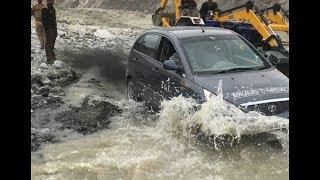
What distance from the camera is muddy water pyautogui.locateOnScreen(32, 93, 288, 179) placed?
5.74m

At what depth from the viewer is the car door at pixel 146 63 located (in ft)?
26.1

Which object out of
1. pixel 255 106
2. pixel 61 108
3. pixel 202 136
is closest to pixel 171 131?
pixel 202 136

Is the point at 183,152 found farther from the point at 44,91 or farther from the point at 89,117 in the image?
the point at 44,91

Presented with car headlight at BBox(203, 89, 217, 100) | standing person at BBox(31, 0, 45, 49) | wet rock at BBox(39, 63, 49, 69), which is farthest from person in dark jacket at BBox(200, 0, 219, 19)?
car headlight at BBox(203, 89, 217, 100)

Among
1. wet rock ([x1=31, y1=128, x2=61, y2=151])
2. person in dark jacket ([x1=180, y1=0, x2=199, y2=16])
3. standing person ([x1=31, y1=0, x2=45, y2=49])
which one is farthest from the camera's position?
standing person ([x1=31, y1=0, x2=45, y2=49])

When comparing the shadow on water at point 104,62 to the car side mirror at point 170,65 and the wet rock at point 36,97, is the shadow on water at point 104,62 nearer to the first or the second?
the wet rock at point 36,97

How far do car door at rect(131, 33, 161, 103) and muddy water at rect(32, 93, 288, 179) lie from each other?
1.05 m

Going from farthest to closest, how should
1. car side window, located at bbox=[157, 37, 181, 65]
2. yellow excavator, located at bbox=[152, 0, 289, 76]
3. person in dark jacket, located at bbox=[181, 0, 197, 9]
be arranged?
person in dark jacket, located at bbox=[181, 0, 197, 9]
yellow excavator, located at bbox=[152, 0, 289, 76]
car side window, located at bbox=[157, 37, 181, 65]

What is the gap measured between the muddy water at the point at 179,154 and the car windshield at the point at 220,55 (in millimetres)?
773

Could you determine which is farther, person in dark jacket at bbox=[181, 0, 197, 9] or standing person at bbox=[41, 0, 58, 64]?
person in dark jacket at bbox=[181, 0, 197, 9]

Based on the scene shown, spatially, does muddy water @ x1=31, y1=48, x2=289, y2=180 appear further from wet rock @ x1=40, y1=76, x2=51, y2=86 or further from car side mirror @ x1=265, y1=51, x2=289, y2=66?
car side mirror @ x1=265, y1=51, x2=289, y2=66

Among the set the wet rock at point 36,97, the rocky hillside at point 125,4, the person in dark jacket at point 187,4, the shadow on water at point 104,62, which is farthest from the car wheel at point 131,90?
the rocky hillside at point 125,4

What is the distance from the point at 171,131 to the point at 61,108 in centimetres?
328
